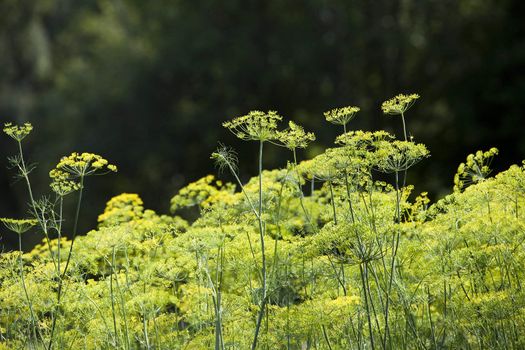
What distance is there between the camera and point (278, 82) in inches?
1019

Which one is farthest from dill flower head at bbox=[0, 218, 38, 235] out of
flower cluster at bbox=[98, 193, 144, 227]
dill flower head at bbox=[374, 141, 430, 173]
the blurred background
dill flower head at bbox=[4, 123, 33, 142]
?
the blurred background

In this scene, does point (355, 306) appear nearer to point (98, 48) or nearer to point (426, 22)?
point (426, 22)

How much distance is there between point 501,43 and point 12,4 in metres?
19.3

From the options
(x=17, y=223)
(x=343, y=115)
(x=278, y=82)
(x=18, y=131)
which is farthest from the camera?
(x=278, y=82)

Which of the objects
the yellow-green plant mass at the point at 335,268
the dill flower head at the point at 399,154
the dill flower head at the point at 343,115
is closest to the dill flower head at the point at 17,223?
the yellow-green plant mass at the point at 335,268

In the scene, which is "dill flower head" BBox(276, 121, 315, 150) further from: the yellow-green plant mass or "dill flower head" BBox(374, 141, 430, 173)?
"dill flower head" BBox(374, 141, 430, 173)

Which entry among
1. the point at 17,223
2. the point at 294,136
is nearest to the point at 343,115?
the point at 294,136

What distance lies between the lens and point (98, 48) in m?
30.3

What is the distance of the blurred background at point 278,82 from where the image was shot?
23.8 meters

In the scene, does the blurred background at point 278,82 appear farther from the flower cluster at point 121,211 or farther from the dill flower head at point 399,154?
the dill flower head at point 399,154

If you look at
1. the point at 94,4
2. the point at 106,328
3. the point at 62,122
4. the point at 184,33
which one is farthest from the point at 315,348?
the point at 94,4

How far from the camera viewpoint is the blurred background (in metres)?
23.8

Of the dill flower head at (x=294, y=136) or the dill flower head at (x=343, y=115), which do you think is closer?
the dill flower head at (x=343, y=115)

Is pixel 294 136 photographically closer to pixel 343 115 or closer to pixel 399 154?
pixel 343 115
